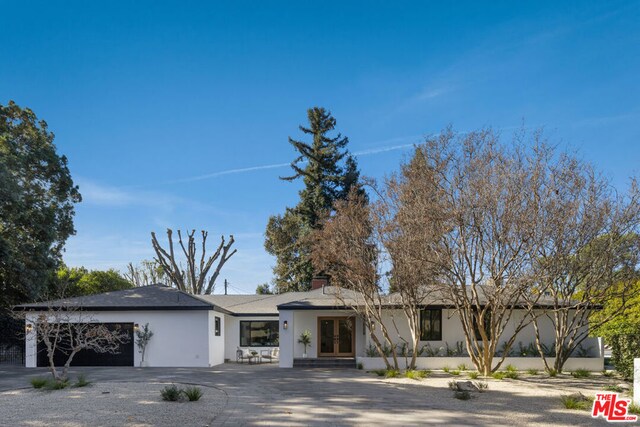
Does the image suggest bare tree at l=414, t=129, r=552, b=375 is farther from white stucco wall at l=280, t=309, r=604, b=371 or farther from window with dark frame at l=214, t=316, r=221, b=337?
window with dark frame at l=214, t=316, r=221, b=337

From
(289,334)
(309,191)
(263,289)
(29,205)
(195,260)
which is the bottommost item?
(289,334)

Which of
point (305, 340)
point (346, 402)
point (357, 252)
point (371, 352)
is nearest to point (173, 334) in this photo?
point (305, 340)

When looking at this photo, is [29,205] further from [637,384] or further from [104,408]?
[637,384]

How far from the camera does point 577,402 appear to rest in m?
13.2

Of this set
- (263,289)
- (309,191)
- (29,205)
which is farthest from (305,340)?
(263,289)

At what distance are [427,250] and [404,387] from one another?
451 centimetres

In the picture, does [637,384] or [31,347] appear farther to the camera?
[31,347]

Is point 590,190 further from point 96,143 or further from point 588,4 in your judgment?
point 96,143

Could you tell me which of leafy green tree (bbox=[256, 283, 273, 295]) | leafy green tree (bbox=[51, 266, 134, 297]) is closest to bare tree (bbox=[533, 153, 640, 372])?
leafy green tree (bbox=[51, 266, 134, 297])

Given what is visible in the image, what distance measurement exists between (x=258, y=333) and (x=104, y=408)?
17190mm

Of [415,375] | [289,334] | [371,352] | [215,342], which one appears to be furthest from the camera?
[215,342]

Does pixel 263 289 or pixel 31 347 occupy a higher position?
pixel 263 289

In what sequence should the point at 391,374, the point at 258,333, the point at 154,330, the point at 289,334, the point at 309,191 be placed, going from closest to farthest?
1. the point at 391,374
2. the point at 154,330
3. the point at 289,334
4. the point at 258,333
5. the point at 309,191

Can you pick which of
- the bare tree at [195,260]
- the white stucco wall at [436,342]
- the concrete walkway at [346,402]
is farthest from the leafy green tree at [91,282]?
the white stucco wall at [436,342]
